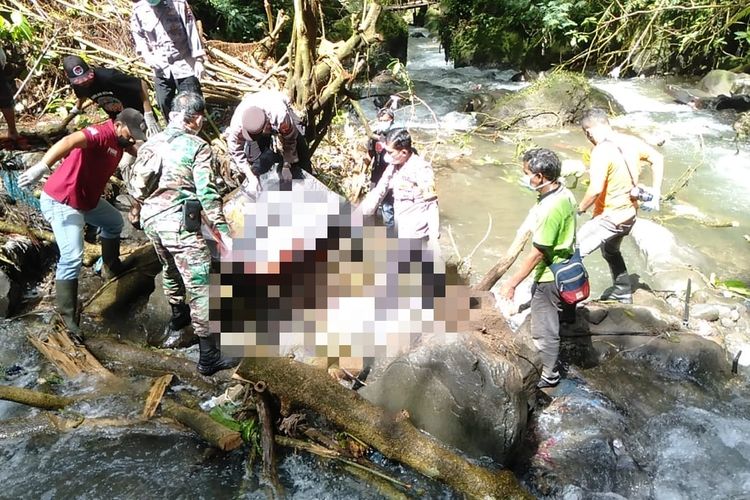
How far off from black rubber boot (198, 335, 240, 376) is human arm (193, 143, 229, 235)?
851mm

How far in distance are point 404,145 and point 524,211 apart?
4.83 m

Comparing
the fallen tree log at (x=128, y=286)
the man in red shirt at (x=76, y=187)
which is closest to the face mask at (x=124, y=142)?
the man in red shirt at (x=76, y=187)

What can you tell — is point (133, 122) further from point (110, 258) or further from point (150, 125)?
point (110, 258)

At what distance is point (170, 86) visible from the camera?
5.67 m

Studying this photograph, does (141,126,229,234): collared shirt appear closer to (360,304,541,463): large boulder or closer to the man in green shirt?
(360,304,541,463): large boulder

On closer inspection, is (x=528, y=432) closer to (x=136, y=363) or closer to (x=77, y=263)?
(x=136, y=363)

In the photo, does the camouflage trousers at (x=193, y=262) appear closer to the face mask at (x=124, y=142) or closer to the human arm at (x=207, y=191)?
the human arm at (x=207, y=191)

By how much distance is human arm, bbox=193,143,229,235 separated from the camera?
12.8ft

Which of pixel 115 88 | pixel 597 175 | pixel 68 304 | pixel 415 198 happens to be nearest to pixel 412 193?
pixel 415 198

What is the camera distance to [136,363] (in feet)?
14.5

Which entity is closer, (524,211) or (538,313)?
(538,313)

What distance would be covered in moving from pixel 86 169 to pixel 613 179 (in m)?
4.54

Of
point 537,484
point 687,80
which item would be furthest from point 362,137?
point 687,80

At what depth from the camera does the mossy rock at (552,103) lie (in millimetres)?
12898
